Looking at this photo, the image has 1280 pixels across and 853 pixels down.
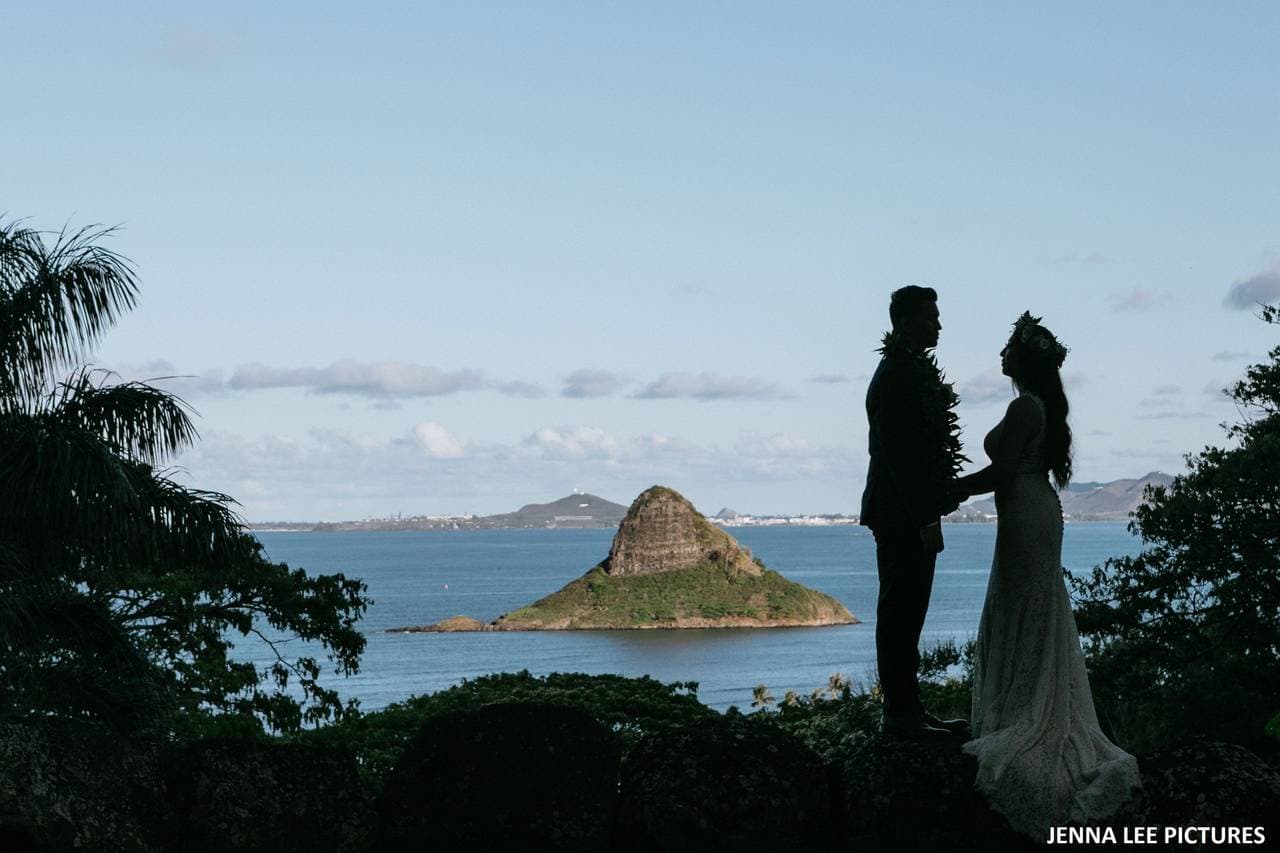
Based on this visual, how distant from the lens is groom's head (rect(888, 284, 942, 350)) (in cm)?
812

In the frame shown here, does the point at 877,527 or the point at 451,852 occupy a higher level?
the point at 877,527

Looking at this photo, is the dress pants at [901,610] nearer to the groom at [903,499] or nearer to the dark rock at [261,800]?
the groom at [903,499]

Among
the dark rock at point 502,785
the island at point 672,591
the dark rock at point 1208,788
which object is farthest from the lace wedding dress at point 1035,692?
the island at point 672,591

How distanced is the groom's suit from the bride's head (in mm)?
690

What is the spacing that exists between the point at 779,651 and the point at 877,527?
115 metres

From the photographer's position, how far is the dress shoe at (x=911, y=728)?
817 centimetres

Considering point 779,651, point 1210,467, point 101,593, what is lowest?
point 779,651

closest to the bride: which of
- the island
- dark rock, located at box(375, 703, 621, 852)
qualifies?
dark rock, located at box(375, 703, 621, 852)

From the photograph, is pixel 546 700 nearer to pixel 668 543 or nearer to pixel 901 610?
pixel 901 610

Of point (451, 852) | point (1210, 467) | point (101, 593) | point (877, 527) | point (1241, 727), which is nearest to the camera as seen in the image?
point (451, 852)

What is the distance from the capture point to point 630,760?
769 cm

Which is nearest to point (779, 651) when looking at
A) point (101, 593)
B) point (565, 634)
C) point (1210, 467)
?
point (565, 634)

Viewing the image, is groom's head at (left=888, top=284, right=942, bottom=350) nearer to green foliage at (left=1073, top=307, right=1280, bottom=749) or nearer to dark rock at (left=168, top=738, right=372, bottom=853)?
dark rock at (left=168, top=738, right=372, bottom=853)

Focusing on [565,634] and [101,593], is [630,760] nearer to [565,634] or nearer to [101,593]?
[101,593]
